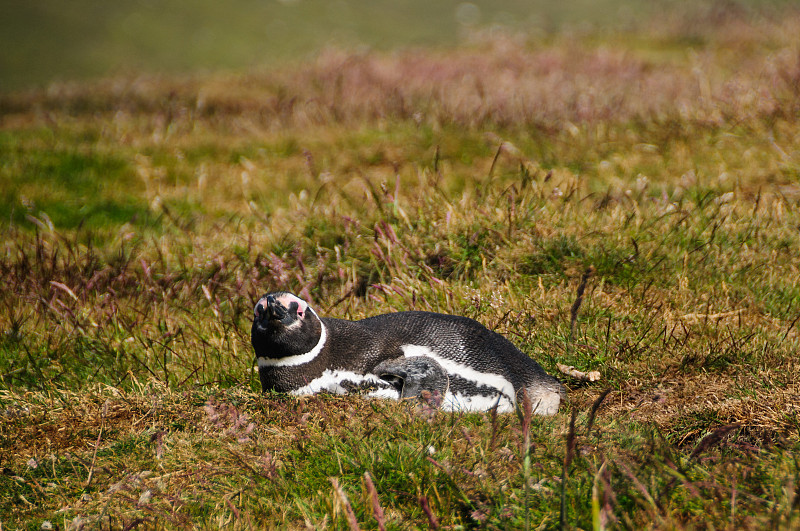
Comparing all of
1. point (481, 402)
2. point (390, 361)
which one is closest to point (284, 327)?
point (390, 361)

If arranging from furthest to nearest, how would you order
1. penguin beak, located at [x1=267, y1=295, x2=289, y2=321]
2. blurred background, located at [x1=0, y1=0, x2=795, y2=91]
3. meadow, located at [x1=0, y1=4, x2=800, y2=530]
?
blurred background, located at [x1=0, y1=0, x2=795, y2=91]
penguin beak, located at [x1=267, y1=295, x2=289, y2=321]
meadow, located at [x1=0, y1=4, x2=800, y2=530]

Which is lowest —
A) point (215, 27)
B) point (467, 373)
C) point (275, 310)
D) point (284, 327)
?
point (467, 373)

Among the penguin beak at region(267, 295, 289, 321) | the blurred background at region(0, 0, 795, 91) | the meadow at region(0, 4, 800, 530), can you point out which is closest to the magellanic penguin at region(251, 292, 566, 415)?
the penguin beak at region(267, 295, 289, 321)

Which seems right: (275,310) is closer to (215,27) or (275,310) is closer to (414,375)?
(414,375)

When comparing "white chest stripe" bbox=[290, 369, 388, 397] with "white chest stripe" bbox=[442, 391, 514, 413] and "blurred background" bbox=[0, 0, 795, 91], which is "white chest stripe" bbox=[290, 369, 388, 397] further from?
"blurred background" bbox=[0, 0, 795, 91]

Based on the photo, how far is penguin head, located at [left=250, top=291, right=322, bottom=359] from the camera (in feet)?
12.0

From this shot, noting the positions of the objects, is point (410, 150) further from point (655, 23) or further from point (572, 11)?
point (572, 11)

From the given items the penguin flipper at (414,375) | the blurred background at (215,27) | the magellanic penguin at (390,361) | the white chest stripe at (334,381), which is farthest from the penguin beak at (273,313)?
the blurred background at (215,27)

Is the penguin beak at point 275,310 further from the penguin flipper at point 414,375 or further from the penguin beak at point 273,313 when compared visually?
the penguin flipper at point 414,375

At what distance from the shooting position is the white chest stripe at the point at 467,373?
380 centimetres

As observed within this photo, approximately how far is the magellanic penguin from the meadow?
200 mm

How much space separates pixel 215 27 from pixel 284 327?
27641mm

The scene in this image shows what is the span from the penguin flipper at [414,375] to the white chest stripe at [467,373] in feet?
0.17

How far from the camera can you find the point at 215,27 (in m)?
28.4
